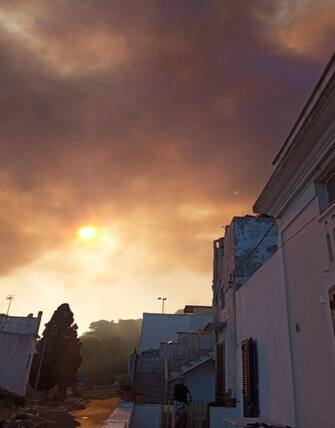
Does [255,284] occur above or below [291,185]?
below

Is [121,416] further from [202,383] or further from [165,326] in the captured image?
[165,326]

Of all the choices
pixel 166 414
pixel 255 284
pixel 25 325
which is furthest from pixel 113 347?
pixel 255 284

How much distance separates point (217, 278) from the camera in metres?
15.9

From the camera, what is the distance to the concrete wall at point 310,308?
4555 mm

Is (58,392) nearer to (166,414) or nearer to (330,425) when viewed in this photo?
(166,414)

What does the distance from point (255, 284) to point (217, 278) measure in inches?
266

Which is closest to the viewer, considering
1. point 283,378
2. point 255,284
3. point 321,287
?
point 321,287

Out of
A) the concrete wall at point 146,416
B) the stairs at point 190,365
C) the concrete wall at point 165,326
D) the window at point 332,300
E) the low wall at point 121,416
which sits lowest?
the concrete wall at point 146,416

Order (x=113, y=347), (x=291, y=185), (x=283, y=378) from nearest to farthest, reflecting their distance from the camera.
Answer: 1. (x=291, y=185)
2. (x=283, y=378)
3. (x=113, y=347)

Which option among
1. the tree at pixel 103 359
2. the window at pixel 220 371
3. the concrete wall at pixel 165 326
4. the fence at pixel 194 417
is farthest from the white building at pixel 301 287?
the tree at pixel 103 359

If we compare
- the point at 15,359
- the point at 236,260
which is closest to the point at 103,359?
the point at 15,359

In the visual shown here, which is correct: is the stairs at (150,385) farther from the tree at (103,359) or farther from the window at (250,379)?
the tree at (103,359)

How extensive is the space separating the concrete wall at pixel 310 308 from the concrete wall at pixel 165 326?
887 inches

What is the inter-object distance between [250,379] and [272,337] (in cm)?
219
